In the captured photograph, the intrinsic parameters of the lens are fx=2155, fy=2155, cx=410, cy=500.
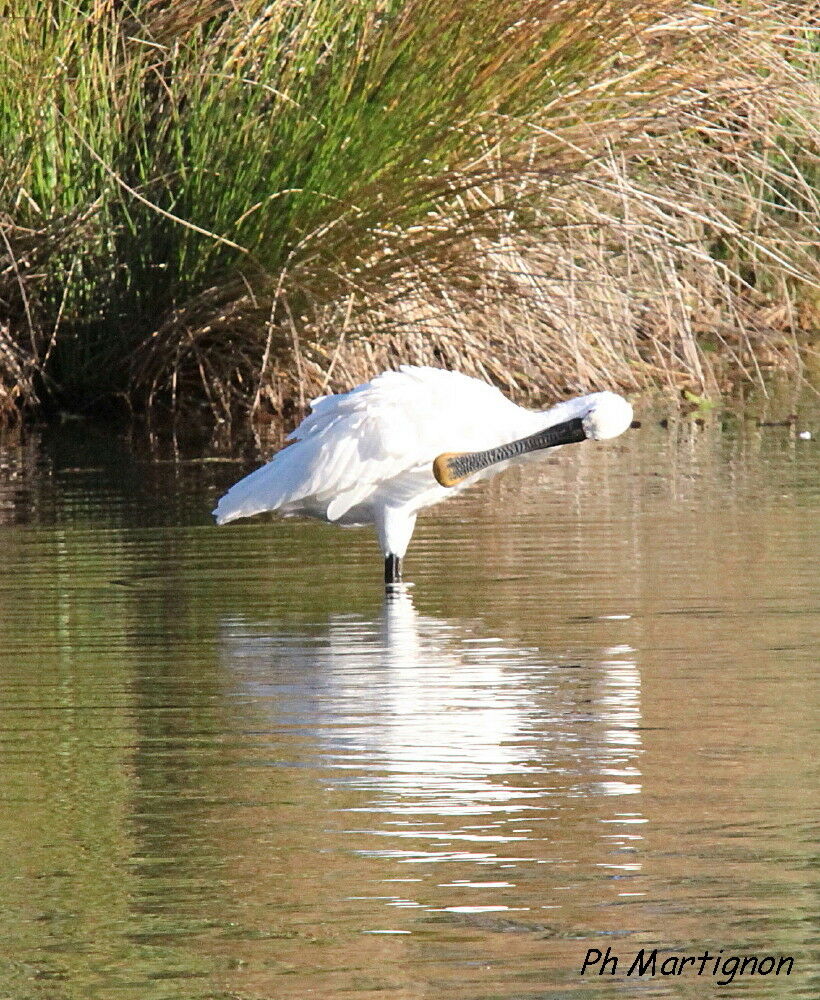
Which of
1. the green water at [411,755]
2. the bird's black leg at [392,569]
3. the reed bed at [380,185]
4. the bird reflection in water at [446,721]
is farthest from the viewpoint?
the reed bed at [380,185]

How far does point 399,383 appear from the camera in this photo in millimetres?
7703

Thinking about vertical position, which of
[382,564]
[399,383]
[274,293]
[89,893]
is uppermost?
[274,293]

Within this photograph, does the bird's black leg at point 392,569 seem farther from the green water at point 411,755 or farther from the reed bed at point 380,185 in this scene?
the reed bed at point 380,185

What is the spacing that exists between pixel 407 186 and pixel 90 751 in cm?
595

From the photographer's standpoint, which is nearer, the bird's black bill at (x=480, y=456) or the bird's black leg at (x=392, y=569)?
the bird's black leg at (x=392, y=569)

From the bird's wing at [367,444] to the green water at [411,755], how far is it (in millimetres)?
249

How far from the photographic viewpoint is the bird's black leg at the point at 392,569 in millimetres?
7258

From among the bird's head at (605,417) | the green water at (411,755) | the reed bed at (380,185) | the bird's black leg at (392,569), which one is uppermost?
the reed bed at (380,185)

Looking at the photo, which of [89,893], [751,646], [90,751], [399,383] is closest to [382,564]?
[399,383]

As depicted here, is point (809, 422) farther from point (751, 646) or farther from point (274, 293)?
point (751, 646)

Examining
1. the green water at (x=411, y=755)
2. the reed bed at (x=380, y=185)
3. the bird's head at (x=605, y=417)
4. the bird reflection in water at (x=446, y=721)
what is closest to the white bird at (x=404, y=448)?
the bird's head at (x=605, y=417)

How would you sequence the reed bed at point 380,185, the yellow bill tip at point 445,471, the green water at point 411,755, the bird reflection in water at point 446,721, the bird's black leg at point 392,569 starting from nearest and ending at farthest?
the green water at point 411,755
the bird reflection in water at point 446,721
the bird's black leg at point 392,569
the yellow bill tip at point 445,471
the reed bed at point 380,185

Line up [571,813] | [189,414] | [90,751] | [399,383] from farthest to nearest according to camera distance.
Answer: [189,414] → [399,383] → [90,751] → [571,813]

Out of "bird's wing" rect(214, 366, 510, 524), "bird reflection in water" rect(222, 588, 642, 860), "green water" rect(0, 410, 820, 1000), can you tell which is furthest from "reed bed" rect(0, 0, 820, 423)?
"bird reflection in water" rect(222, 588, 642, 860)
